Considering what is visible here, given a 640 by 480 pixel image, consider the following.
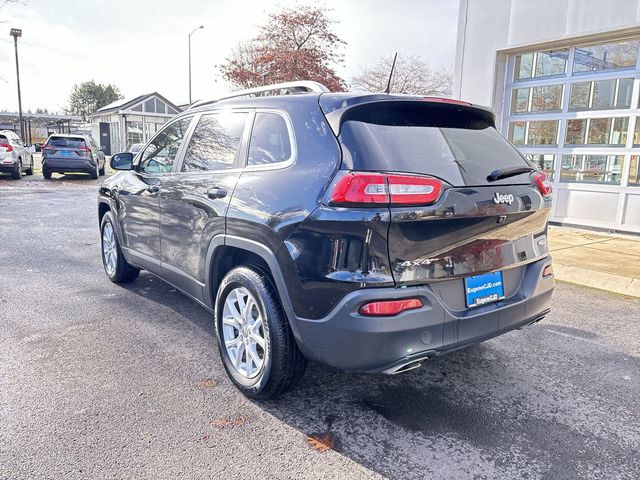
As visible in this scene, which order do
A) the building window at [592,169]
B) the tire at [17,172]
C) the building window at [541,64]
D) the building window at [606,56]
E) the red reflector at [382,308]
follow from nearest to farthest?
the red reflector at [382,308] → the building window at [606,56] → the building window at [592,169] → the building window at [541,64] → the tire at [17,172]

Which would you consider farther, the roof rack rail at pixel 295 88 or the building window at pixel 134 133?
the building window at pixel 134 133

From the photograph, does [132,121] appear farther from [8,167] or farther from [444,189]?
[444,189]

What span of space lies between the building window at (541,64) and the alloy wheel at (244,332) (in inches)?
319

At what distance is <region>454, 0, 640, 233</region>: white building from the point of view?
26.1 feet

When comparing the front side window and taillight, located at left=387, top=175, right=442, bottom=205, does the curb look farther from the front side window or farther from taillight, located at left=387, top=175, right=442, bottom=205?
the front side window

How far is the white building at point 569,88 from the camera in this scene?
26.1ft

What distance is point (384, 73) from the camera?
2997 cm

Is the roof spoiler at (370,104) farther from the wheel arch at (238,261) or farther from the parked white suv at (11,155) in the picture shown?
the parked white suv at (11,155)

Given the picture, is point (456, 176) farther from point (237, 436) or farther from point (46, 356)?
point (46, 356)

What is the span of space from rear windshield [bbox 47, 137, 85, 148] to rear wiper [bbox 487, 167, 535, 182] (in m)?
18.7

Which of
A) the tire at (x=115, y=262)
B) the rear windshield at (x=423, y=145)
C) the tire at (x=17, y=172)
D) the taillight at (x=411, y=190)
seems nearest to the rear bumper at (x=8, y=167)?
the tire at (x=17, y=172)

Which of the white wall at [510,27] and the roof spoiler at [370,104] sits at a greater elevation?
the white wall at [510,27]

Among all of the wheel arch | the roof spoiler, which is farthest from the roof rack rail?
the wheel arch

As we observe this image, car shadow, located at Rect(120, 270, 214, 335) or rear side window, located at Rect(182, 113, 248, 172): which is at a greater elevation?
rear side window, located at Rect(182, 113, 248, 172)
